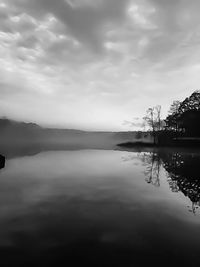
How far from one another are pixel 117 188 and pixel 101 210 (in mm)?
5927

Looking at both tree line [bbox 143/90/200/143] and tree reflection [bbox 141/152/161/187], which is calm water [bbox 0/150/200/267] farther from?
tree line [bbox 143/90/200/143]

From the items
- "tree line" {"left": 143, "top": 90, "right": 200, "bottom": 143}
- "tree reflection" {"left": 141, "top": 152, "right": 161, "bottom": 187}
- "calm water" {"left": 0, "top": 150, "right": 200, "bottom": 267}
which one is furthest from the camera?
"tree line" {"left": 143, "top": 90, "right": 200, "bottom": 143}

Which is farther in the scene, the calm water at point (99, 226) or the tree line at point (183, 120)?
the tree line at point (183, 120)

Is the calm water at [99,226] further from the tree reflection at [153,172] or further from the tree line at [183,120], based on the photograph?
the tree line at [183,120]

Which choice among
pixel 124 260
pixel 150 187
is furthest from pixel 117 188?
pixel 124 260

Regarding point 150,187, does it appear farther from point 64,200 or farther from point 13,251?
point 13,251

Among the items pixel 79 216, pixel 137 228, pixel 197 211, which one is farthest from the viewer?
pixel 197 211

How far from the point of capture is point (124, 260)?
684 cm

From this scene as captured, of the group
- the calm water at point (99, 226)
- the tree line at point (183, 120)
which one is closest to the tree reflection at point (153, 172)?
the calm water at point (99, 226)

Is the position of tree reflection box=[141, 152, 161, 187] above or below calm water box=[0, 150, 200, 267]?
below

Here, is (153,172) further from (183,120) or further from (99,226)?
(183,120)

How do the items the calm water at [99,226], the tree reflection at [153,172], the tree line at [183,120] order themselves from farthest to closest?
the tree line at [183,120] < the tree reflection at [153,172] < the calm water at [99,226]

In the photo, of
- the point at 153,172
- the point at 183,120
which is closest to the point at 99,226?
Answer: the point at 153,172

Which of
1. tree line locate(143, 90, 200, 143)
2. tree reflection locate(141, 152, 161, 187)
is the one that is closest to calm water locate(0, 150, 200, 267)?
tree reflection locate(141, 152, 161, 187)
